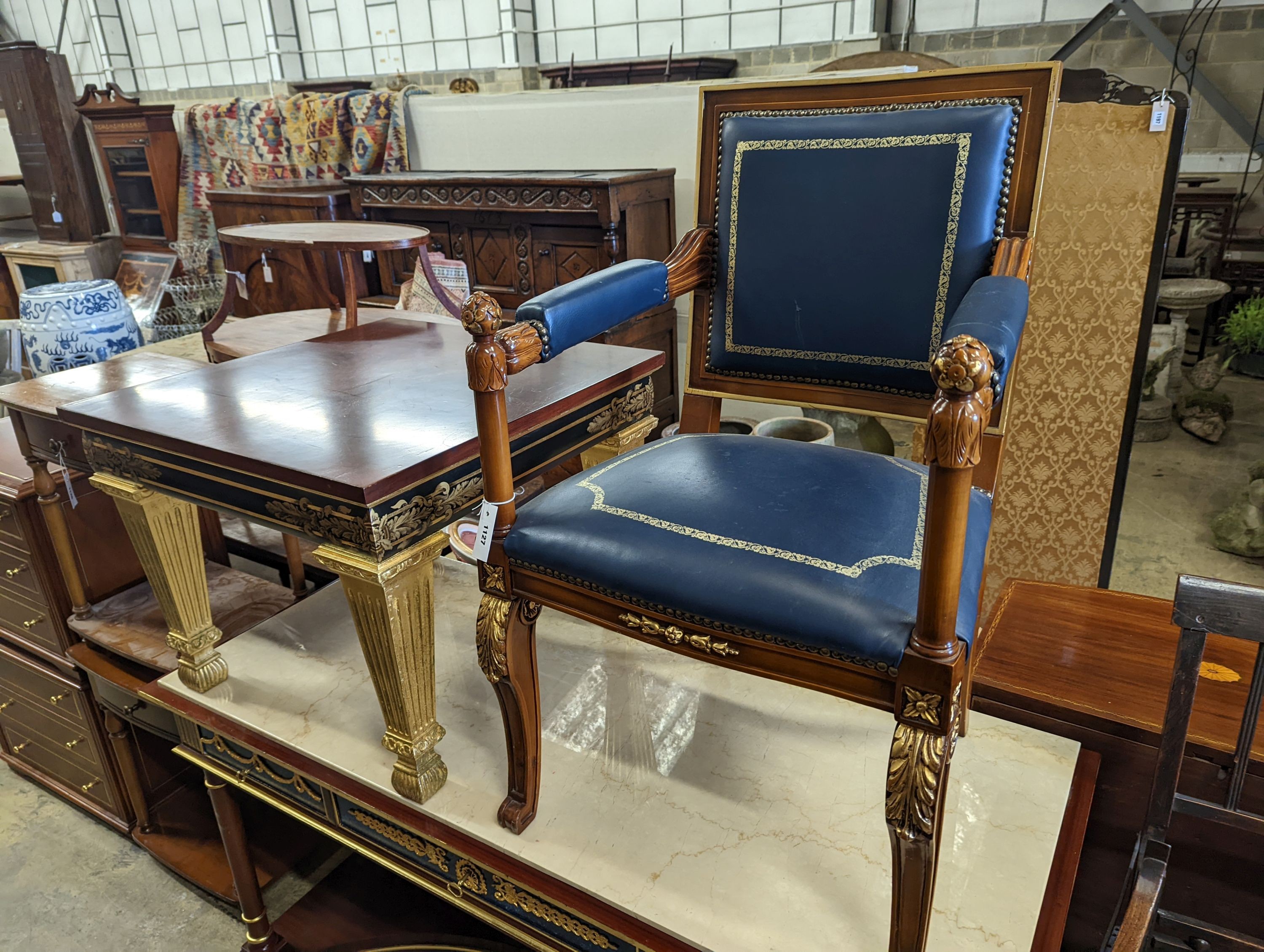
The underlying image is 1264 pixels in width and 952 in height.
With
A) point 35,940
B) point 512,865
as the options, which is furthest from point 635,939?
point 35,940

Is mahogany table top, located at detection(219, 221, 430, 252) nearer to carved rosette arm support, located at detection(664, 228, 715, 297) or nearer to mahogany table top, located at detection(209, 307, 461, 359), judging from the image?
mahogany table top, located at detection(209, 307, 461, 359)

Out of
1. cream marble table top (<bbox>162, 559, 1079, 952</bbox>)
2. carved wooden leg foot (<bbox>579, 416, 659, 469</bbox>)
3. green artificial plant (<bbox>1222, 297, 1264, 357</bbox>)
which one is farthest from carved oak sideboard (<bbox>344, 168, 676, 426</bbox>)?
green artificial plant (<bbox>1222, 297, 1264, 357</bbox>)

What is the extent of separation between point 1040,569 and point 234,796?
5.98 feet

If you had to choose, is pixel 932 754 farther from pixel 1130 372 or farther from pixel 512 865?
pixel 1130 372

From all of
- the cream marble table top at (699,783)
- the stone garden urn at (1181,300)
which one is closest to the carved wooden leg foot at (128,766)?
the cream marble table top at (699,783)

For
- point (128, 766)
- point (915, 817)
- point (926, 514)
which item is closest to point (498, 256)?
point (128, 766)

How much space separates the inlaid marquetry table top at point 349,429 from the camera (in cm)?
100

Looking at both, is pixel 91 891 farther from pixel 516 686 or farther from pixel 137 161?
pixel 137 161

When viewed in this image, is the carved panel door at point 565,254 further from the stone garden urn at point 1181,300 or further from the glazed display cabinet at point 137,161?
the glazed display cabinet at point 137,161

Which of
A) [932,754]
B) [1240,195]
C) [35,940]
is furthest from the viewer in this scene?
[1240,195]

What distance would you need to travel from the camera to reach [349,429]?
3.64 feet

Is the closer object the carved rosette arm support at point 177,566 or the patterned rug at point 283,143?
the carved rosette arm support at point 177,566

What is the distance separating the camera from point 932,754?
76cm

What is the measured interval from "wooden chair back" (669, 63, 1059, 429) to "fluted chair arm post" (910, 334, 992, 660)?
1.52ft
